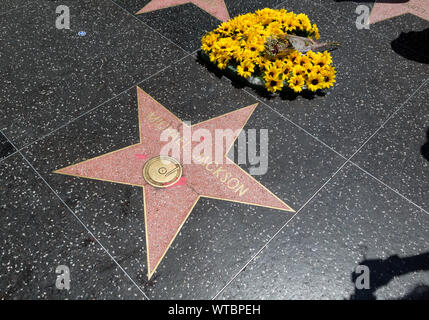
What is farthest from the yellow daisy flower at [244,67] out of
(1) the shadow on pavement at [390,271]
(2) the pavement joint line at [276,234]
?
(1) the shadow on pavement at [390,271]

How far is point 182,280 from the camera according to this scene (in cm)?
199

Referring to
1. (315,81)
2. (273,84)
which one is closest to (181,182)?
(273,84)

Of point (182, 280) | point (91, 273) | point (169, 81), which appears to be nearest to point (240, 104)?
point (169, 81)

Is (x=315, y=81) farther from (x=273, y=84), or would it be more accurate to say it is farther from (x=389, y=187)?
(x=389, y=187)

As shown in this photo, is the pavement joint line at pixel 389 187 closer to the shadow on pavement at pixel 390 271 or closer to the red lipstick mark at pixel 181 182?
the shadow on pavement at pixel 390 271

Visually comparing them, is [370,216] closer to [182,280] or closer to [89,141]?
[182,280]

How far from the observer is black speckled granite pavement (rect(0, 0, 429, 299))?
6.64 ft

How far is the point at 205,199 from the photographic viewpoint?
2.34 m

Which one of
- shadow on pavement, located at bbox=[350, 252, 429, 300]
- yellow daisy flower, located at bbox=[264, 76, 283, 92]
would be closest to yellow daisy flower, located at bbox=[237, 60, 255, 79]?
yellow daisy flower, located at bbox=[264, 76, 283, 92]

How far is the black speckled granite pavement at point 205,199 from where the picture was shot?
2023mm

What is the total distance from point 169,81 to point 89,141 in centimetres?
96

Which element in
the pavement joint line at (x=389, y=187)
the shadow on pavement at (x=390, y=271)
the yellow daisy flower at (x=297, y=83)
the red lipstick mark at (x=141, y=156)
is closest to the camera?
the shadow on pavement at (x=390, y=271)

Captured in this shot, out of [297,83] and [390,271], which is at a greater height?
[297,83]

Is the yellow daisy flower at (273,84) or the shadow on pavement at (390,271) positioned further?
the yellow daisy flower at (273,84)
